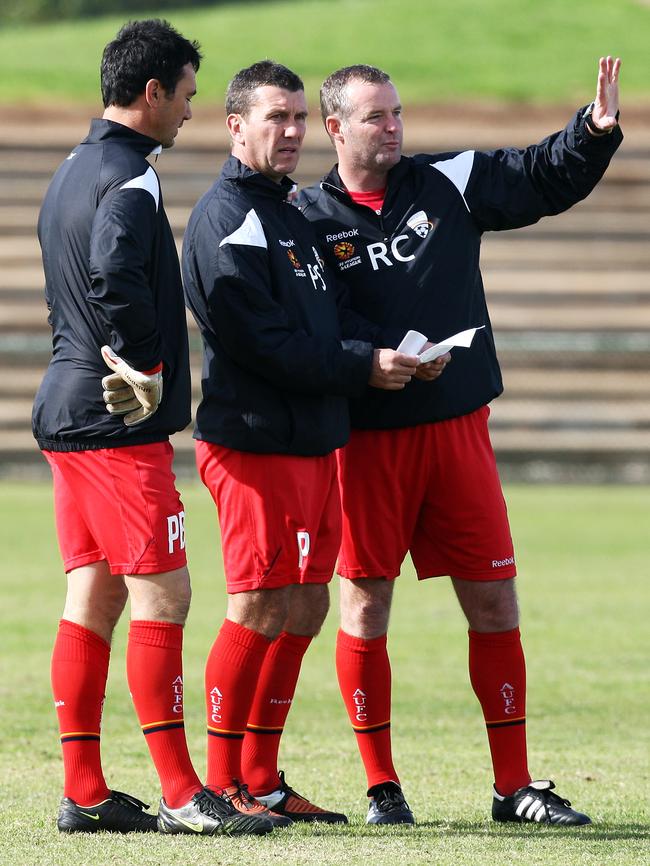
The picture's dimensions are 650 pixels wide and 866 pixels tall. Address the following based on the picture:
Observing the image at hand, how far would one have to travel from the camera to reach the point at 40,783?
4047 millimetres

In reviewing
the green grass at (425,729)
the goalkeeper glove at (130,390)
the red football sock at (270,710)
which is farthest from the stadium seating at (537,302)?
the goalkeeper glove at (130,390)

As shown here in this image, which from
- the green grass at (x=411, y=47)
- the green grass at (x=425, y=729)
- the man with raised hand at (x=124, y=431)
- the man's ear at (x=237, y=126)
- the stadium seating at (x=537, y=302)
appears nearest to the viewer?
the green grass at (x=425, y=729)

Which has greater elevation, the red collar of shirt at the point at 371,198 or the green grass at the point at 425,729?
the red collar of shirt at the point at 371,198

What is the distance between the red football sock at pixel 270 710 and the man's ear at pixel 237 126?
1298 mm

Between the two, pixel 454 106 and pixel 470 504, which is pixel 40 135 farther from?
pixel 470 504

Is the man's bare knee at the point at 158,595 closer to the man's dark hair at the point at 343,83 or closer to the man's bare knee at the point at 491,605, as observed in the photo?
the man's bare knee at the point at 491,605

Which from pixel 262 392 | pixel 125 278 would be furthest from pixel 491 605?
pixel 125 278

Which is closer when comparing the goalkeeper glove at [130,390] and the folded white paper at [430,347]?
the goalkeeper glove at [130,390]

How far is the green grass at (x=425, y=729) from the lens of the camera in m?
3.20

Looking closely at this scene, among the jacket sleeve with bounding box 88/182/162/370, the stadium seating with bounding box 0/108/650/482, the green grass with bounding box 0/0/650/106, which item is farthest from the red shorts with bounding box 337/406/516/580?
the green grass with bounding box 0/0/650/106

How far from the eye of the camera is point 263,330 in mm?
3459

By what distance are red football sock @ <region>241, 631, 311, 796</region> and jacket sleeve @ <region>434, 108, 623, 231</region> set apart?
129 cm

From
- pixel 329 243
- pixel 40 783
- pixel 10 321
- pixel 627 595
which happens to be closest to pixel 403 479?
pixel 329 243

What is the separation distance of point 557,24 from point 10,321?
8701 millimetres
